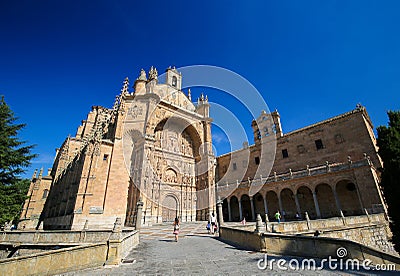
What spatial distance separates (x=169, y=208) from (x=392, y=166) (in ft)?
72.0

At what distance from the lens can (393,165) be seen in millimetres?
7492

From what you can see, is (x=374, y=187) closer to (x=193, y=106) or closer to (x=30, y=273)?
(x=30, y=273)

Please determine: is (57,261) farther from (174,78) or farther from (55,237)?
(174,78)

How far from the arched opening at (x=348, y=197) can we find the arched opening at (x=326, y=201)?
76 cm

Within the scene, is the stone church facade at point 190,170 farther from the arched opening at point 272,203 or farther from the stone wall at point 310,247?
the stone wall at point 310,247

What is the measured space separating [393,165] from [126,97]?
26322mm

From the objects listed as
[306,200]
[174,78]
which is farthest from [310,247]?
[174,78]

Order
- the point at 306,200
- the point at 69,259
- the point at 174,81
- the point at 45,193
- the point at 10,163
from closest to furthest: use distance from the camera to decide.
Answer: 1. the point at 69,259
2. the point at 10,163
3. the point at 306,200
4. the point at 45,193
5. the point at 174,81

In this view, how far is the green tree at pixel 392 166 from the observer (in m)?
7.07

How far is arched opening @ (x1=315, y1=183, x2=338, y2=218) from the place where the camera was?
766 inches

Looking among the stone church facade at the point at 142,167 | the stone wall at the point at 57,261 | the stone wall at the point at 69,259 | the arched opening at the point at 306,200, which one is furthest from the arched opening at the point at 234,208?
the stone wall at the point at 57,261

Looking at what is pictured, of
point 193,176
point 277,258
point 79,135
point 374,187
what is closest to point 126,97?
point 193,176

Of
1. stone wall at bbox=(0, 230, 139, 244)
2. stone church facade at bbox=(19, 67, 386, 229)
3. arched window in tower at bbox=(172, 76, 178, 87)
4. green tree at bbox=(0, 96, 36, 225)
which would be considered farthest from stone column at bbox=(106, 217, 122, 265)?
arched window in tower at bbox=(172, 76, 178, 87)

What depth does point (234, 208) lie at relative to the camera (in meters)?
28.4
